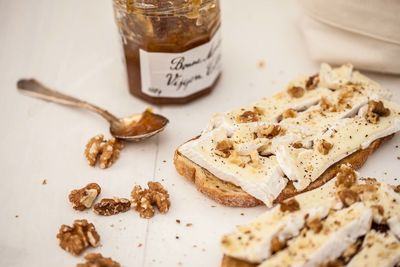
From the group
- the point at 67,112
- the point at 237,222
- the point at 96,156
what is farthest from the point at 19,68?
the point at 237,222

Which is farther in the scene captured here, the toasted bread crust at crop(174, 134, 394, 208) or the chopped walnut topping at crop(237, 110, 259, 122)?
the chopped walnut topping at crop(237, 110, 259, 122)

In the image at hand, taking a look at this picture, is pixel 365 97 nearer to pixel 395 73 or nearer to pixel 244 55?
pixel 395 73

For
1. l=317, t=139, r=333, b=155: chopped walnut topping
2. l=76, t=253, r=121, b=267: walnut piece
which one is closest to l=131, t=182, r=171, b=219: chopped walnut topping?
l=76, t=253, r=121, b=267: walnut piece

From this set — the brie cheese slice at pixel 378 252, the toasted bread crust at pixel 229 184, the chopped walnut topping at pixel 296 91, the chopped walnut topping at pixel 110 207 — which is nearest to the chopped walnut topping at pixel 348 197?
the brie cheese slice at pixel 378 252

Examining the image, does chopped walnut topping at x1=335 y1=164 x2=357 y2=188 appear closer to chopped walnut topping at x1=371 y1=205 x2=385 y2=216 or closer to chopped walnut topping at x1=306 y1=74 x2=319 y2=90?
chopped walnut topping at x1=371 y1=205 x2=385 y2=216

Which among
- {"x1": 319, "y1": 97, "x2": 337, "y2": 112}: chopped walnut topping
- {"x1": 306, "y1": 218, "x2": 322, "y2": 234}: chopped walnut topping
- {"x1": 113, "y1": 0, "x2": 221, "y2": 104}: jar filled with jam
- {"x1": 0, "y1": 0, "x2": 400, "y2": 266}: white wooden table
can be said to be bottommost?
{"x1": 0, "y1": 0, "x2": 400, "y2": 266}: white wooden table

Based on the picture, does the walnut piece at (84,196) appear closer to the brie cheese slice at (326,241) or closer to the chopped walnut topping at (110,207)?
the chopped walnut topping at (110,207)
